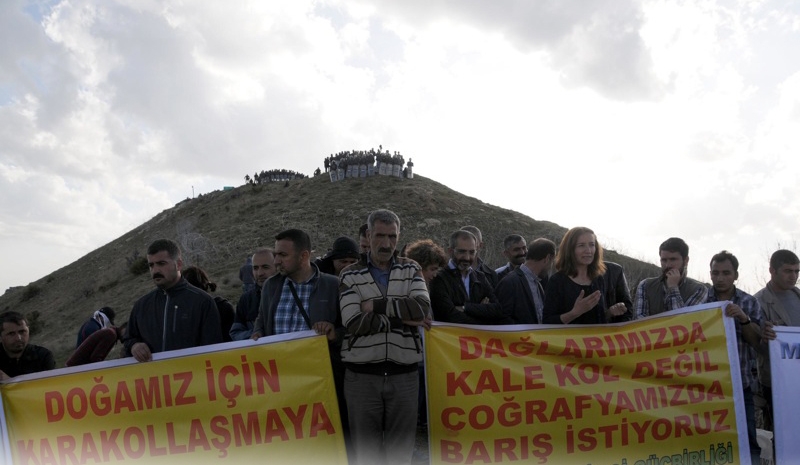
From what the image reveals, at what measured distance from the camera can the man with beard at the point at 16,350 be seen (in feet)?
16.3

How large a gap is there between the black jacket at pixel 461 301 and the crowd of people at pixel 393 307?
11 mm

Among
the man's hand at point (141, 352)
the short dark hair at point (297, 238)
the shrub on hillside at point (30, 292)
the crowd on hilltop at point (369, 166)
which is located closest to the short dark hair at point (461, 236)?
the short dark hair at point (297, 238)

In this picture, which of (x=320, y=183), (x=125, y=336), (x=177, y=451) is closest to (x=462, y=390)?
(x=177, y=451)

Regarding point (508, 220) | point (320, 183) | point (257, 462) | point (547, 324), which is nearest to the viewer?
point (257, 462)

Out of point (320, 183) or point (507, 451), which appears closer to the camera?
point (507, 451)

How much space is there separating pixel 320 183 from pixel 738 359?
163ft

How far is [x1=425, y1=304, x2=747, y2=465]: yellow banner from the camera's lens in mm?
4910

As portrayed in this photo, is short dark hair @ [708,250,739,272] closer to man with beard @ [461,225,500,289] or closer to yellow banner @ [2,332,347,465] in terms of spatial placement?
man with beard @ [461,225,500,289]

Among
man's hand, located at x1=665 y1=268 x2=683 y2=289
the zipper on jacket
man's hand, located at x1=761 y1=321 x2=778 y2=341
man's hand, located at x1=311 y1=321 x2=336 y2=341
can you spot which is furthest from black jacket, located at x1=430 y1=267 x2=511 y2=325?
the zipper on jacket

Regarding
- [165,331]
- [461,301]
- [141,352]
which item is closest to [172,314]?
[165,331]

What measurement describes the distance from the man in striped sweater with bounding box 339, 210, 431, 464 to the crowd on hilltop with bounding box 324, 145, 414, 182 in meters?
48.6

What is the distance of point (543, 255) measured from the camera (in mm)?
6180

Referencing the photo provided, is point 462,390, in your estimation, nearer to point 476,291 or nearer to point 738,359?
point 476,291

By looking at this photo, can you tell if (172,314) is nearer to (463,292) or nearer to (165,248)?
(165,248)
